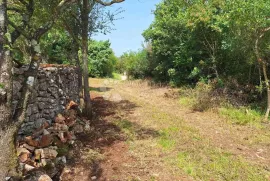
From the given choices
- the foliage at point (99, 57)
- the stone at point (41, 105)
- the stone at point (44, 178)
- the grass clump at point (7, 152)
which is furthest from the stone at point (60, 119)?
the foliage at point (99, 57)

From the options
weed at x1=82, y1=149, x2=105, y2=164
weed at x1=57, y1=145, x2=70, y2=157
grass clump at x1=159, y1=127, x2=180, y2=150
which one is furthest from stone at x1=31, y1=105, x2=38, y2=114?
grass clump at x1=159, y1=127, x2=180, y2=150

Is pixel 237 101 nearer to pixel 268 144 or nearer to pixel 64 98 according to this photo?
pixel 268 144

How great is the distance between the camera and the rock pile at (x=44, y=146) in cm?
415

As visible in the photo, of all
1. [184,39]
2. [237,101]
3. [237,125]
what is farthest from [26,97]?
[184,39]

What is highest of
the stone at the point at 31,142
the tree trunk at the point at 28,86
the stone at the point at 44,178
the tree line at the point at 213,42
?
the tree line at the point at 213,42

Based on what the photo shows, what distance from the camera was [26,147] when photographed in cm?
440

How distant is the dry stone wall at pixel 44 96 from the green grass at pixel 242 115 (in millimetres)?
5503

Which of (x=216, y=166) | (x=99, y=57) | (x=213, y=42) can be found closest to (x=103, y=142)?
(x=216, y=166)

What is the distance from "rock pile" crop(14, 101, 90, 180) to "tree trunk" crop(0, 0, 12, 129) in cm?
127

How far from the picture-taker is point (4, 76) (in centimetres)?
304

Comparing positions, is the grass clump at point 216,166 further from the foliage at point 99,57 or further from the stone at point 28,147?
the foliage at point 99,57

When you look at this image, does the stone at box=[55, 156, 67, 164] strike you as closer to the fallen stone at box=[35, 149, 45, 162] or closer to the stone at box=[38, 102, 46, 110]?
the fallen stone at box=[35, 149, 45, 162]

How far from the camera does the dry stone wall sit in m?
4.92

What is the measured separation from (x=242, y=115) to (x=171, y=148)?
11.8ft
